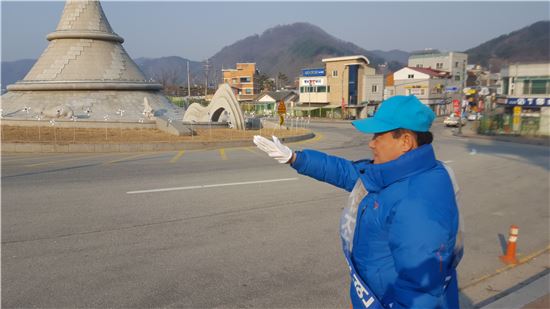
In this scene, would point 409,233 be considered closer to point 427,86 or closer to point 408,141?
point 408,141

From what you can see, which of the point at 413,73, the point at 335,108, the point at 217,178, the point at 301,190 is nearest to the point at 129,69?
the point at 217,178

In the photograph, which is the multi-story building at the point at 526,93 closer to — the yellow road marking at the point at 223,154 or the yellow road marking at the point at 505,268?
the yellow road marking at the point at 223,154

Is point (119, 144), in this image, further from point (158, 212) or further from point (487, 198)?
point (487, 198)

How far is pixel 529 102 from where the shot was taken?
3197 cm

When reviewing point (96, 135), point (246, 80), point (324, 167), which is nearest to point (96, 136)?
point (96, 135)

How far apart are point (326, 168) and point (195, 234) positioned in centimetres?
430

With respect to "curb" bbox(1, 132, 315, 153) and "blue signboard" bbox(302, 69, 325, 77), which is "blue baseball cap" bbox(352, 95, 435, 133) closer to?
"curb" bbox(1, 132, 315, 153)

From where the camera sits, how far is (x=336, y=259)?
18.0ft

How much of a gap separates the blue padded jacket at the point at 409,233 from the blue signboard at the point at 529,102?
3641 cm

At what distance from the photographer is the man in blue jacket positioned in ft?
5.84

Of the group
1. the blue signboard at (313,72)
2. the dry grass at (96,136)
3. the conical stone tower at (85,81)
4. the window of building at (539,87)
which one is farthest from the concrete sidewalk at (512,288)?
the blue signboard at (313,72)

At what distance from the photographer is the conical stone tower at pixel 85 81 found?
1048 inches

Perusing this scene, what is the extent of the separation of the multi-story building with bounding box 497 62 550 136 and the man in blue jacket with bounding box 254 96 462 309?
1280 inches

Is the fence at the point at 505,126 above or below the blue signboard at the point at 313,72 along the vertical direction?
below
